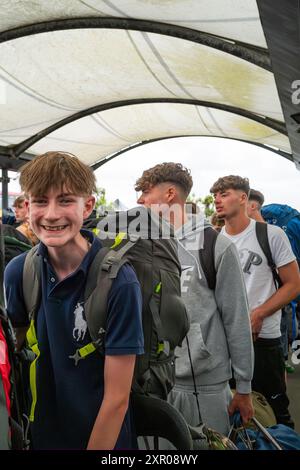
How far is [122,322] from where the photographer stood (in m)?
1.25

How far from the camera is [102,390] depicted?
132cm

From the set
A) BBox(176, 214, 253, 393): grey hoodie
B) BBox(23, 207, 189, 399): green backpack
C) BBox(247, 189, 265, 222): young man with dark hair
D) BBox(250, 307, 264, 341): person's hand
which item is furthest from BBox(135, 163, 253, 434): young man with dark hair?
BBox(247, 189, 265, 222): young man with dark hair

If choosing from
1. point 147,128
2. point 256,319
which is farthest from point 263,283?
point 147,128

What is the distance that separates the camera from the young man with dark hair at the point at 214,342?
84.2 inches

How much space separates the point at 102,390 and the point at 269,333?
194 centimetres

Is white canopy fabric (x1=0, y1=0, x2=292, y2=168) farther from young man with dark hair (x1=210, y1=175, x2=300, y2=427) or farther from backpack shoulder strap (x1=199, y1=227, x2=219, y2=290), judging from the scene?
backpack shoulder strap (x1=199, y1=227, x2=219, y2=290)

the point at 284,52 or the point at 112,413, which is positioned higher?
the point at 284,52

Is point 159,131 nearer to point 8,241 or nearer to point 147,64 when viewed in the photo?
point 147,64

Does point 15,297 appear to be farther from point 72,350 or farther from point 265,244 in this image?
point 265,244

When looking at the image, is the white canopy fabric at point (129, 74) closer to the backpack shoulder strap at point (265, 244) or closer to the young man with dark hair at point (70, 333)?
the backpack shoulder strap at point (265, 244)

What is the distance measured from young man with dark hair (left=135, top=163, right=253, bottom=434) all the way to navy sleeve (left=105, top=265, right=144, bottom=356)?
0.92 metres

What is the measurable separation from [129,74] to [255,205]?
5.30 metres

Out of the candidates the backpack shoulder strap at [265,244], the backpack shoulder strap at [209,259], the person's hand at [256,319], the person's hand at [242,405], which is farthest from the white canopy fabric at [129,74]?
the person's hand at [242,405]
